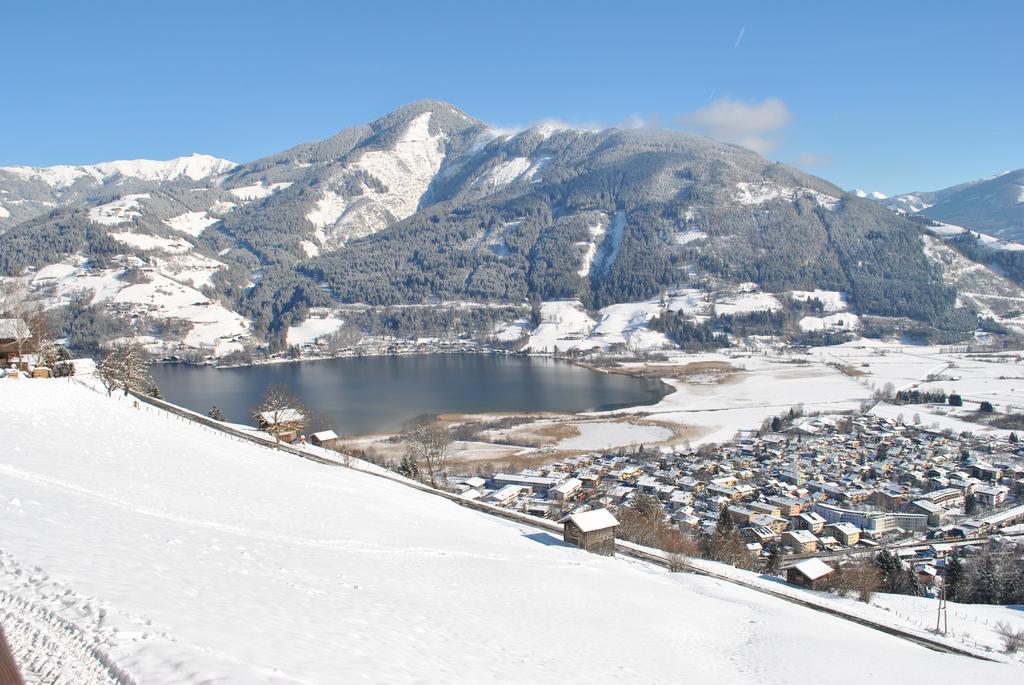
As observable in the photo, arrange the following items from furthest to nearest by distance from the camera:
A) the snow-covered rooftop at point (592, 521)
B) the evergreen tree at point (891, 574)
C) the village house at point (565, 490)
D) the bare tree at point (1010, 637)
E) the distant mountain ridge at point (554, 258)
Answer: the distant mountain ridge at point (554, 258) → the village house at point (565, 490) → the evergreen tree at point (891, 574) → the snow-covered rooftop at point (592, 521) → the bare tree at point (1010, 637)

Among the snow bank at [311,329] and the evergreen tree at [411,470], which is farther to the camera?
the snow bank at [311,329]

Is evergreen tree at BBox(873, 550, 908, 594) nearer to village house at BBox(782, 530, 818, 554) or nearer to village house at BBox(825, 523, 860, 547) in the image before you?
village house at BBox(782, 530, 818, 554)

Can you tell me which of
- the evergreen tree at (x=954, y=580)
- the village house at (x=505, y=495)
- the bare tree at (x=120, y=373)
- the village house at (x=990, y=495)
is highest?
the bare tree at (x=120, y=373)

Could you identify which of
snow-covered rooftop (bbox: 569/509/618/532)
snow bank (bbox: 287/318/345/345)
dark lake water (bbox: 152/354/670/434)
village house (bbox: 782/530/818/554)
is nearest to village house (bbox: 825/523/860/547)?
village house (bbox: 782/530/818/554)

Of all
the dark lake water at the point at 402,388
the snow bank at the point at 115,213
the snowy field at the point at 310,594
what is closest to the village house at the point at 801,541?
the snowy field at the point at 310,594

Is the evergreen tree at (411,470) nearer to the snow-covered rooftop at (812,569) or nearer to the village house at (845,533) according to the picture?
the snow-covered rooftop at (812,569)

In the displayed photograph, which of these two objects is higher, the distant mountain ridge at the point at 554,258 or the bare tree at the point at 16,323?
the distant mountain ridge at the point at 554,258
